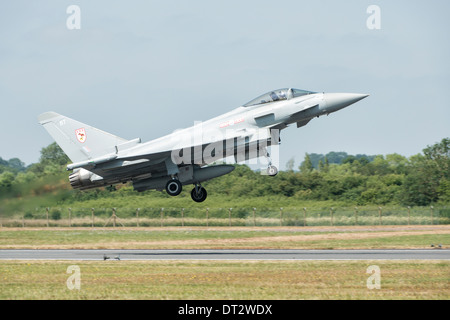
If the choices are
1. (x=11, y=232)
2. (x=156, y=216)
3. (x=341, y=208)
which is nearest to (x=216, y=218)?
(x=156, y=216)

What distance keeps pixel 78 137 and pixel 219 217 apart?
21.0 meters

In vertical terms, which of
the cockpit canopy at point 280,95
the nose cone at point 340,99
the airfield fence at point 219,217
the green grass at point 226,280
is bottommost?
the green grass at point 226,280

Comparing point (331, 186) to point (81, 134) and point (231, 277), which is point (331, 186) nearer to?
point (81, 134)

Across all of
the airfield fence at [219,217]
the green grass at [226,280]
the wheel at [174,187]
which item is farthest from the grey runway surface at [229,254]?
the airfield fence at [219,217]

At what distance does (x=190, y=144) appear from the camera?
27.1 metres

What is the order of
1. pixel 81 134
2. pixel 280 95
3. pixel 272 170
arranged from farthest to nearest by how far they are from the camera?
pixel 81 134 → pixel 280 95 → pixel 272 170

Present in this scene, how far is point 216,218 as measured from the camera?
158 feet

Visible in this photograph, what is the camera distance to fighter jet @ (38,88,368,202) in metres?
25.9

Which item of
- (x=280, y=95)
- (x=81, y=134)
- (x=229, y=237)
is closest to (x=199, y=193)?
(x=81, y=134)

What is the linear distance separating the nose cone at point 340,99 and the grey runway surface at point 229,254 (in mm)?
6251

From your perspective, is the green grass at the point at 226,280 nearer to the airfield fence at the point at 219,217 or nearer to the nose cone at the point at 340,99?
the nose cone at the point at 340,99

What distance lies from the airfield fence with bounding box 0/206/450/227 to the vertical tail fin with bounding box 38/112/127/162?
1855 centimetres

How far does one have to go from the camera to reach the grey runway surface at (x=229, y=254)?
27219 millimetres

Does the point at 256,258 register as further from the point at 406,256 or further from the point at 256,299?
the point at 256,299
